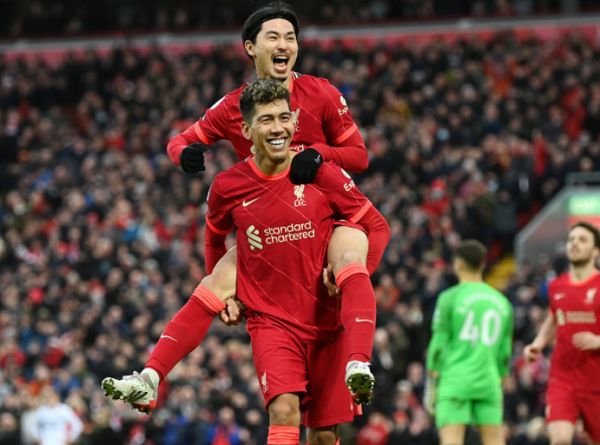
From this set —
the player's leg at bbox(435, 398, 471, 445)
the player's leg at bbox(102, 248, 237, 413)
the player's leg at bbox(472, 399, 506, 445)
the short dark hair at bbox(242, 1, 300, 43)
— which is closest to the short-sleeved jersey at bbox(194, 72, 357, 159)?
the short dark hair at bbox(242, 1, 300, 43)

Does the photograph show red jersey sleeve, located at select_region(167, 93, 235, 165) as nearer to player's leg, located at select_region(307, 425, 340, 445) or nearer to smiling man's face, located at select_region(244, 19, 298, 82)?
smiling man's face, located at select_region(244, 19, 298, 82)

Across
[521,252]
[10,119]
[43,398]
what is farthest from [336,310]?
[10,119]

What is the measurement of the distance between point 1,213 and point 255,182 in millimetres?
17099

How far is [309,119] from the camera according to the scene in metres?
7.94

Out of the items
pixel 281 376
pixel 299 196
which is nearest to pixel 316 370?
pixel 281 376

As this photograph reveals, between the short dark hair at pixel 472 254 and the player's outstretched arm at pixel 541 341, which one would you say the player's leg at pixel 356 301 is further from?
the short dark hair at pixel 472 254

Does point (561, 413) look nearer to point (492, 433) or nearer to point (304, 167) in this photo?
point (492, 433)

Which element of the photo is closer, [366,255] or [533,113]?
[366,255]

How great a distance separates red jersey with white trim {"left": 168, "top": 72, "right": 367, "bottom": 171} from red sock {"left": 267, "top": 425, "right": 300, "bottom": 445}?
158cm

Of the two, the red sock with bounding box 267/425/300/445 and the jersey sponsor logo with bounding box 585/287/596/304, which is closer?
the red sock with bounding box 267/425/300/445

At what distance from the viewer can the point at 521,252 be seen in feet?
65.3

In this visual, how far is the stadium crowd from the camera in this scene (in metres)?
16.5

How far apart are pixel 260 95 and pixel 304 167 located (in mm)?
458

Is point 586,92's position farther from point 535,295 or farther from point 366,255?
point 366,255
